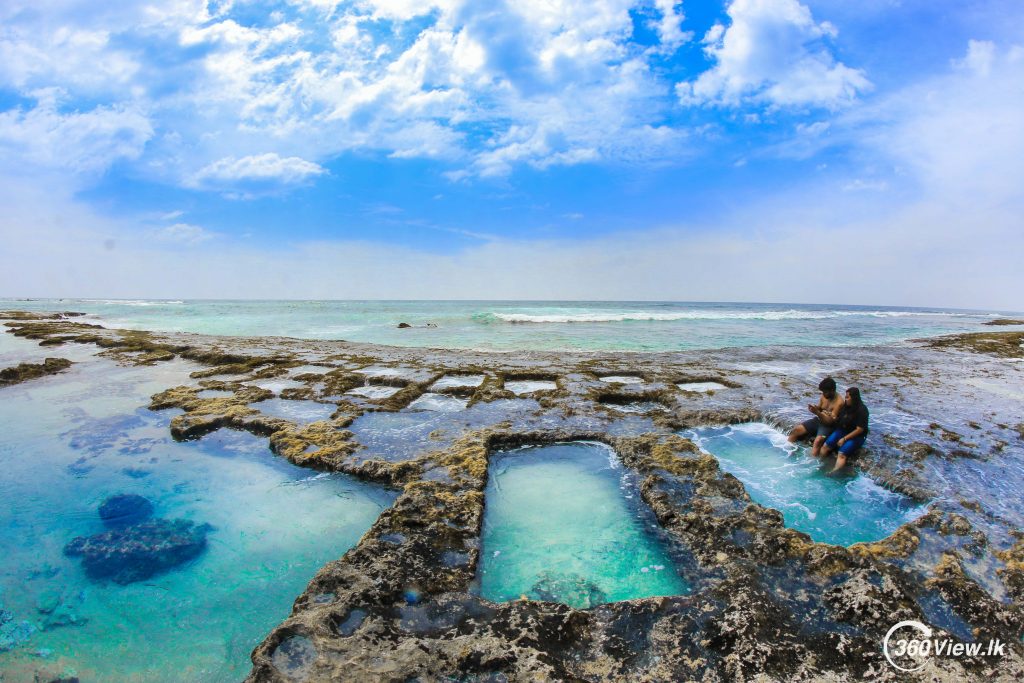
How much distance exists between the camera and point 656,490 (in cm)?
555

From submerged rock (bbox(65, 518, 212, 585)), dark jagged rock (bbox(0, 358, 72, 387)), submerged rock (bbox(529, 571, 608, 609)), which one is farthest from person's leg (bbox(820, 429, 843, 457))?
dark jagged rock (bbox(0, 358, 72, 387))

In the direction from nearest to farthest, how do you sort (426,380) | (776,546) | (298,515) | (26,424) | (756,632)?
1. (756,632)
2. (776,546)
3. (298,515)
4. (26,424)
5. (426,380)

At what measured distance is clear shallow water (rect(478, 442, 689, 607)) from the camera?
13.4ft

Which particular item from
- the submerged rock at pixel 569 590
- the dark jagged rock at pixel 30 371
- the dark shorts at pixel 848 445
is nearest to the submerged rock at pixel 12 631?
the submerged rock at pixel 569 590

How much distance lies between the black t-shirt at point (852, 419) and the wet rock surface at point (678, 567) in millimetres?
554

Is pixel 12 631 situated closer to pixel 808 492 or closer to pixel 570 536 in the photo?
pixel 570 536

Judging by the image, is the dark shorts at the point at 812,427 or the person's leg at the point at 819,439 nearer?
the person's leg at the point at 819,439

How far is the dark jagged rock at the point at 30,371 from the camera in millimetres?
11555

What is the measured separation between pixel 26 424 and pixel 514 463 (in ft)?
29.7

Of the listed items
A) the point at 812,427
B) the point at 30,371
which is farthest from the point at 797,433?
the point at 30,371

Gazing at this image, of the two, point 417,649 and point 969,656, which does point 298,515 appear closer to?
point 417,649

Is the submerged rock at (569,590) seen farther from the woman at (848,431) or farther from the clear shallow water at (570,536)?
the woman at (848,431)

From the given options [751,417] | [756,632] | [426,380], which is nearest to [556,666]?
[756,632]

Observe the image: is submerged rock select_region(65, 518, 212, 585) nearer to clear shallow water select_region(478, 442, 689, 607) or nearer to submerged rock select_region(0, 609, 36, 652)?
submerged rock select_region(0, 609, 36, 652)
